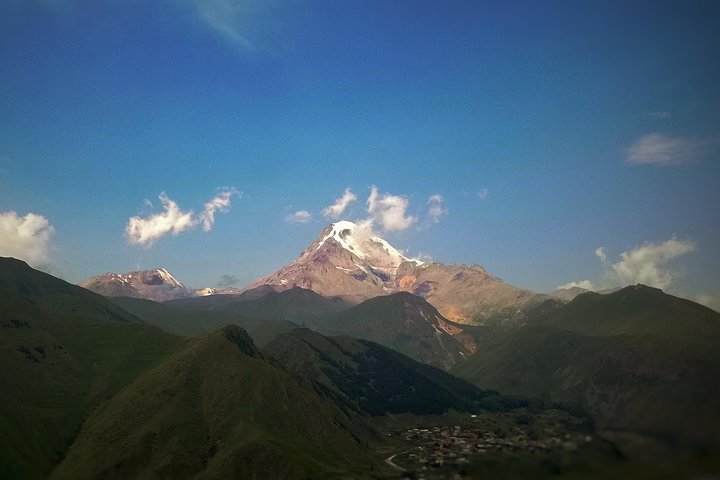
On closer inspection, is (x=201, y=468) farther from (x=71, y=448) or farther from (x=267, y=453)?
(x=71, y=448)

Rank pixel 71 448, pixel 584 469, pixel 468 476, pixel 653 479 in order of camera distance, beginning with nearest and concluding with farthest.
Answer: pixel 653 479 → pixel 584 469 → pixel 468 476 → pixel 71 448

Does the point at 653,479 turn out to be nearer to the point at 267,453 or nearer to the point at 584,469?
the point at 584,469

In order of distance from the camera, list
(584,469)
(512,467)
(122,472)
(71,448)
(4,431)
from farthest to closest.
A: (71,448)
(4,431)
(122,472)
(512,467)
(584,469)

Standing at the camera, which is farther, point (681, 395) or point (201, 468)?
point (201, 468)

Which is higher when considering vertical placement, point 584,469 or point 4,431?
point 584,469

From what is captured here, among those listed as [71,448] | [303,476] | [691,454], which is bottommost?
[71,448]

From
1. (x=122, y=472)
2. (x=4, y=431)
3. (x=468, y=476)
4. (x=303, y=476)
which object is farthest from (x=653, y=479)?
(x=4, y=431)

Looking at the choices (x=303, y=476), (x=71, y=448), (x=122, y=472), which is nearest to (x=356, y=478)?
(x=303, y=476)

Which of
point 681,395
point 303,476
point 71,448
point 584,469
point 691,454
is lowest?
point 71,448

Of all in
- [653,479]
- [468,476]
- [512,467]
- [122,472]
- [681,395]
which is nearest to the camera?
[653,479]
